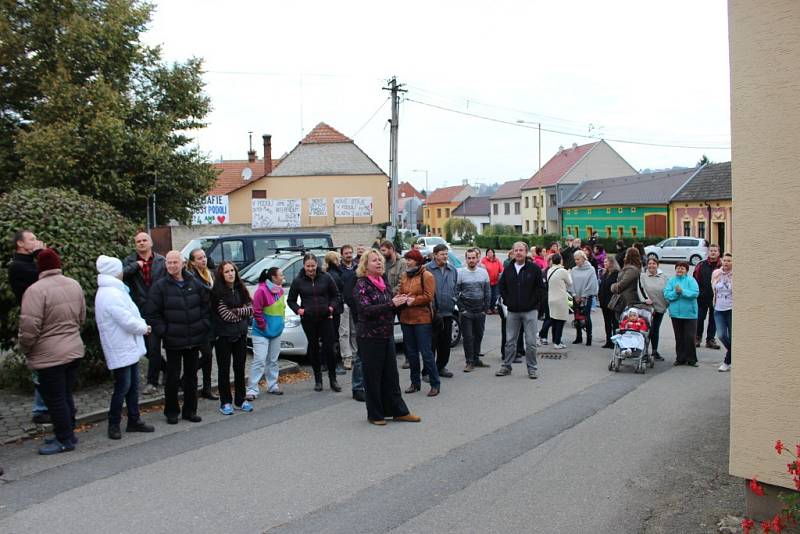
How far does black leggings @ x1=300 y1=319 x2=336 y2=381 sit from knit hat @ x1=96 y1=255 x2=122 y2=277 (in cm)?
276

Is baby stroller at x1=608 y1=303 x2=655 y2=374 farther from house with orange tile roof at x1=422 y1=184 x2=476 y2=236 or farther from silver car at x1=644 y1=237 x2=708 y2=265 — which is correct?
house with orange tile roof at x1=422 y1=184 x2=476 y2=236

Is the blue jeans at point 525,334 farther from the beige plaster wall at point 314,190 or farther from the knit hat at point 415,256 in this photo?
the beige plaster wall at point 314,190

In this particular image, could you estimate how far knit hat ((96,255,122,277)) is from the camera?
7.18 metres

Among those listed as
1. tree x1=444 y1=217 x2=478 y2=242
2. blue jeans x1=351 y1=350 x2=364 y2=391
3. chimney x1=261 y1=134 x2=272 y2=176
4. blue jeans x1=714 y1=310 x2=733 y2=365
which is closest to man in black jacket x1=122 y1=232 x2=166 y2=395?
blue jeans x1=351 y1=350 x2=364 y2=391

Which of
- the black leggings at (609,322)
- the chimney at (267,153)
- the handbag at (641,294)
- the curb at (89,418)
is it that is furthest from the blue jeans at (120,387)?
the chimney at (267,153)

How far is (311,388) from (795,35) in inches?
280

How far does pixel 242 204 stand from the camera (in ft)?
132

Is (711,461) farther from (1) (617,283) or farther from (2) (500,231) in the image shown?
(2) (500,231)

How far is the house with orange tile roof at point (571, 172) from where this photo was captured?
71938 mm

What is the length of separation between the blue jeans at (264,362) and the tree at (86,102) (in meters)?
7.58

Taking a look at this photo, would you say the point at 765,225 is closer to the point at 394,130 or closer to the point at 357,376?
the point at 357,376

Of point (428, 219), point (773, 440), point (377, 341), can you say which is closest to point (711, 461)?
point (773, 440)

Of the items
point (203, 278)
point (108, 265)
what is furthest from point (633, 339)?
point (108, 265)

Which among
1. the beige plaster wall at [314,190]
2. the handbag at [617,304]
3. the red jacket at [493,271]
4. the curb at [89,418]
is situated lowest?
the curb at [89,418]
